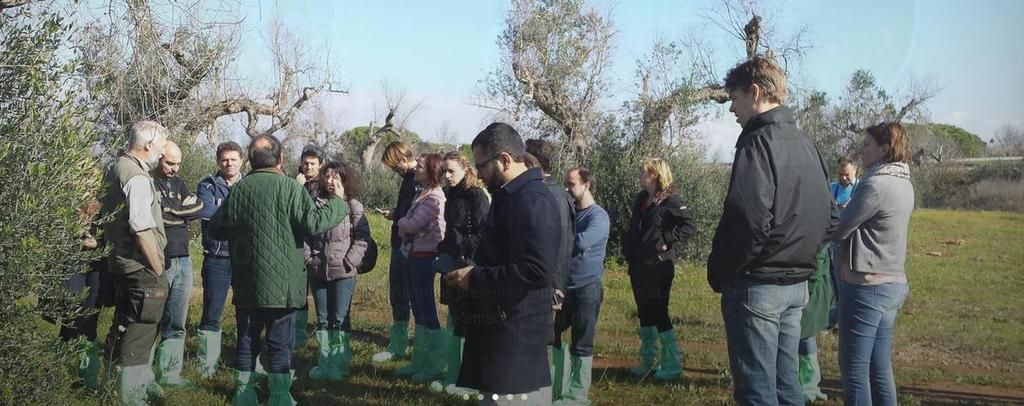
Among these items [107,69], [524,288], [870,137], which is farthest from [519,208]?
[107,69]

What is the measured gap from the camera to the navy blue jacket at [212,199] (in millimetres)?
6293

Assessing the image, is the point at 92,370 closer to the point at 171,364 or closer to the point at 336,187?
the point at 171,364

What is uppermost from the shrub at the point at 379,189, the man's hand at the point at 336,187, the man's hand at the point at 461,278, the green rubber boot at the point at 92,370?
the shrub at the point at 379,189

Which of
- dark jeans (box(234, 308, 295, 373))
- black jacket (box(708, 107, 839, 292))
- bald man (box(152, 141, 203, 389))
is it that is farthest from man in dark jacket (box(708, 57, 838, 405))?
bald man (box(152, 141, 203, 389))

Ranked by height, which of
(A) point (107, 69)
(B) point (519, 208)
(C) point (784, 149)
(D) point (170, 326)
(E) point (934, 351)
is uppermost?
(A) point (107, 69)

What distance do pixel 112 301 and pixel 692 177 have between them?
11.1 meters

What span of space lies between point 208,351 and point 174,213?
1257 millimetres

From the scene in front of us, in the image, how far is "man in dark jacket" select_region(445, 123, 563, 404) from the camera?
11.5 feet

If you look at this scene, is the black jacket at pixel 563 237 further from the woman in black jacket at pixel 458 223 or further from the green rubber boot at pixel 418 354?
the green rubber boot at pixel 418 354

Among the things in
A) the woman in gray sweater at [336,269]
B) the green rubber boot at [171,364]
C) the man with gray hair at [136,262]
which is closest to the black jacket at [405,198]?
the woman in gray sweater at [336,269]

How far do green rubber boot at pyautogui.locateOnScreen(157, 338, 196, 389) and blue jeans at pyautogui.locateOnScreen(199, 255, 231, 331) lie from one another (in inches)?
14.0

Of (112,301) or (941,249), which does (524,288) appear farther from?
(941,249)

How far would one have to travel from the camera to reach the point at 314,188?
262 inches

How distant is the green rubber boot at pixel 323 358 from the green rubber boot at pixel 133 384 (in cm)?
157
